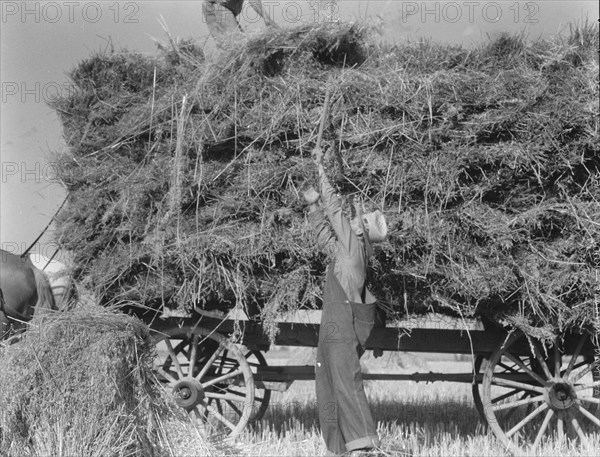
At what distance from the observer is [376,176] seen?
5.14 meters

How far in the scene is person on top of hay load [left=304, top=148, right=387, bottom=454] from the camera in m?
4.50

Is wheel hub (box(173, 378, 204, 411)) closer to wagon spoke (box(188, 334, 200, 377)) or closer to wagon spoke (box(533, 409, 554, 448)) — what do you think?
wagon spoke (box(188, 334, 200, 377))

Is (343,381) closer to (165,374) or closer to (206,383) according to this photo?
(206,383)

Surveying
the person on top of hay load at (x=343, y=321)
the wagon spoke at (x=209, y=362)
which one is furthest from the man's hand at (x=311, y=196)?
the wagon spoke at (x=209, y=362)

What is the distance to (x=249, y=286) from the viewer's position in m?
5.22

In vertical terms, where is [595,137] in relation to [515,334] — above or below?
above

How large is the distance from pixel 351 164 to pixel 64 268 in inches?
91.3

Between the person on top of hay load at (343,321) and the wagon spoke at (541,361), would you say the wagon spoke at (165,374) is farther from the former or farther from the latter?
the wagon spoke at (541,361)

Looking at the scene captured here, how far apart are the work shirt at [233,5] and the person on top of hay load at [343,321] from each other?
218cm

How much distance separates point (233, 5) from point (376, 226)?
8.67ft

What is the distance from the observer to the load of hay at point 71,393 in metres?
4.48

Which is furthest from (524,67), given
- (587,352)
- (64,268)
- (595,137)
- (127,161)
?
(64,268)

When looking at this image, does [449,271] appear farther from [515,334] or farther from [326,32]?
[326,32]

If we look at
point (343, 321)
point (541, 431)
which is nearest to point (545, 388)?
point (541, 431)
